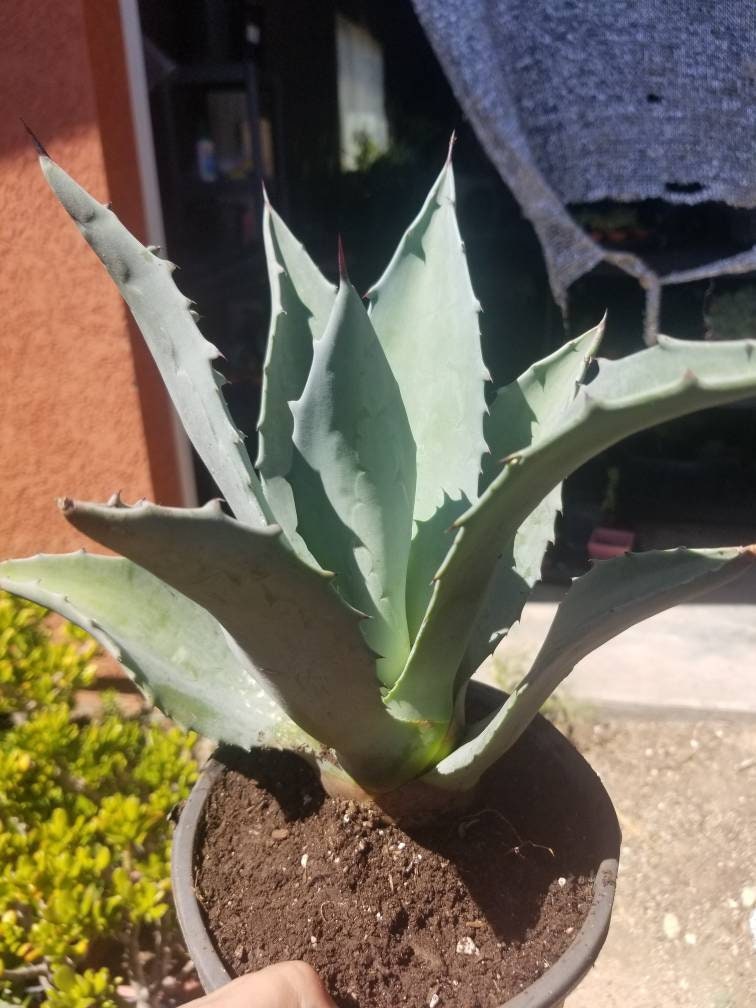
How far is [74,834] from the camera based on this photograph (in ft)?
3.40

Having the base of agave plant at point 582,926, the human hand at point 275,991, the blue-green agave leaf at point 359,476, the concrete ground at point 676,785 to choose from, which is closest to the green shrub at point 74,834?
the base of agave plant at point 582,926

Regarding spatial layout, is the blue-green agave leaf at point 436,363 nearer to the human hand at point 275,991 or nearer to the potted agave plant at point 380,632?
the potted agave plant at point 380,632

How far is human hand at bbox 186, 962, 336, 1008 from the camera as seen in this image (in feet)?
1.88

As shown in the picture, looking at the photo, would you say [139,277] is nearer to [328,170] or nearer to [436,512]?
[436,512]

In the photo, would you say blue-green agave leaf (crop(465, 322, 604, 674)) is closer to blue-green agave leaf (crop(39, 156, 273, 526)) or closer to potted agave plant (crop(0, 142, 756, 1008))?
potted agave plant (crop(0, 142, 756, 1008))

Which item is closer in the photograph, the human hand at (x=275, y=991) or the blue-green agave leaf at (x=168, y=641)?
the human hand at (x=275, y=991)

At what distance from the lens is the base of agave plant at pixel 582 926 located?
0.64 metres

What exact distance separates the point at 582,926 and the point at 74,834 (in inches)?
26.2

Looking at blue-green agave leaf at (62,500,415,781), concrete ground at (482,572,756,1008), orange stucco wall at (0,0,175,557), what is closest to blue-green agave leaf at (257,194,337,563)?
blue-green agave leaf at (62,500,415,781)

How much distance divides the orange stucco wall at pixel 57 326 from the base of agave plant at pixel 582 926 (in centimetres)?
103

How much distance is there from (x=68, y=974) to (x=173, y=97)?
6.84 feet

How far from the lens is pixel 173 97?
2197 millimetres

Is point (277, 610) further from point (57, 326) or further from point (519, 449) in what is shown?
point (57, 326)

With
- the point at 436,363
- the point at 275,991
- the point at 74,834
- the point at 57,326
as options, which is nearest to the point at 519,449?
the point at 436,363
